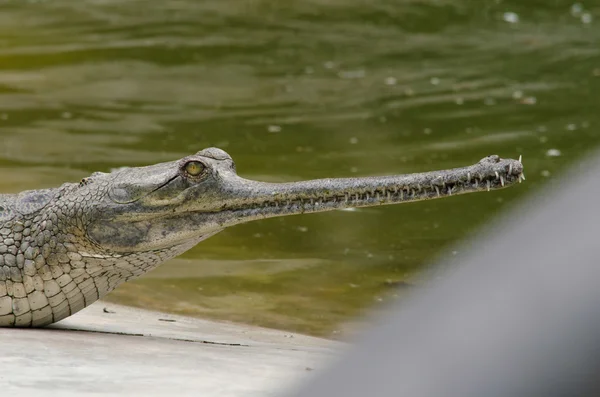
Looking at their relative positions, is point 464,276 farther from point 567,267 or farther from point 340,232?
point 340,232

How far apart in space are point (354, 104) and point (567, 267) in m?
10.0

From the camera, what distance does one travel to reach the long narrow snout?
3.92 metres

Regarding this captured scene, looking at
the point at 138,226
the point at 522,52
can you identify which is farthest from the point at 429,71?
the point at 138,226

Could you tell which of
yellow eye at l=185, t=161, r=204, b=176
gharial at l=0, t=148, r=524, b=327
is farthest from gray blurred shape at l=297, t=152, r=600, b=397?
yellow eye at l=185, t=161, r=204, b=176

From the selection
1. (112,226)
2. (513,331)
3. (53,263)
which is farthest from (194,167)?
(513,331)

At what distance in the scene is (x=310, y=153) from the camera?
8.91 meters

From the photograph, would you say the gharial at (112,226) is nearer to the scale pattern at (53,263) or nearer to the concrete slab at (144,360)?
the scale pattern at (53,263)

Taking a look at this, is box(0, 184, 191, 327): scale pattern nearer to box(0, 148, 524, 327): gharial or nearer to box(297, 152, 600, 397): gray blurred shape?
box(0, 148, 524, 327): gharial

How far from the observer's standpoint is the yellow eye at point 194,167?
420cm

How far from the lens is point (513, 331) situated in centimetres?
39

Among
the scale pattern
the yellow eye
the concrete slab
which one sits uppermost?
the yellow eye

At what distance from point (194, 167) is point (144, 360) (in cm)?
100

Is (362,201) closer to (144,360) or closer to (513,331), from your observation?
(144,360)

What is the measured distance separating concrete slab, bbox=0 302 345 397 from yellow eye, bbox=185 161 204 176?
27.2 inches
